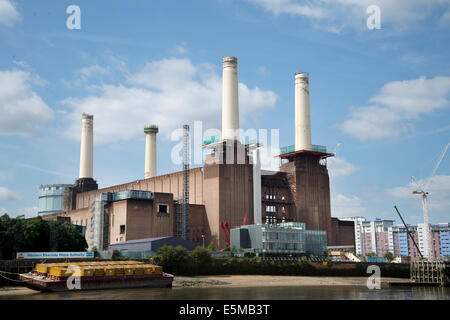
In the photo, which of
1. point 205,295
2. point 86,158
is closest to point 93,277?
point 205,295

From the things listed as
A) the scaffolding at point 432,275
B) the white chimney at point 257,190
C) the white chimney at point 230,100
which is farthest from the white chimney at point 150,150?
the scaffolding at point 432,275

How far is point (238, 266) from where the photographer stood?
98375 millimetres

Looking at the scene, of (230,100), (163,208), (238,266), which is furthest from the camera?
(230,100)

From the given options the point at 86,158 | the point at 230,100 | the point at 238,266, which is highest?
the point at 230,100

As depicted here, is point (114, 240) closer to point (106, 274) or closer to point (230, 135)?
point (230, 135)

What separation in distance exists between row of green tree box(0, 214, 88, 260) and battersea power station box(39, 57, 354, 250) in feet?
65.5

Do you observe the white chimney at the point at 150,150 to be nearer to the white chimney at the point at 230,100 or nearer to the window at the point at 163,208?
the window at the point at 163,208

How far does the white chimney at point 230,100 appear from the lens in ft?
407

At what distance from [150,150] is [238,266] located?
243 ft

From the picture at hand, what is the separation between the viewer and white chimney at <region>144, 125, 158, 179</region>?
162000 millimetres

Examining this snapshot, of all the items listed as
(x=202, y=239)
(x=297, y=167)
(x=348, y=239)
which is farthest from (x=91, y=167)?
(x=348, y=239)

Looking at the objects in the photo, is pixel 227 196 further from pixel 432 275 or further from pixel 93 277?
pixel 93 277

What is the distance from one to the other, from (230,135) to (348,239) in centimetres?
5284

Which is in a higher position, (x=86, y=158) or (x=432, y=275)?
(x=86, y=158)
